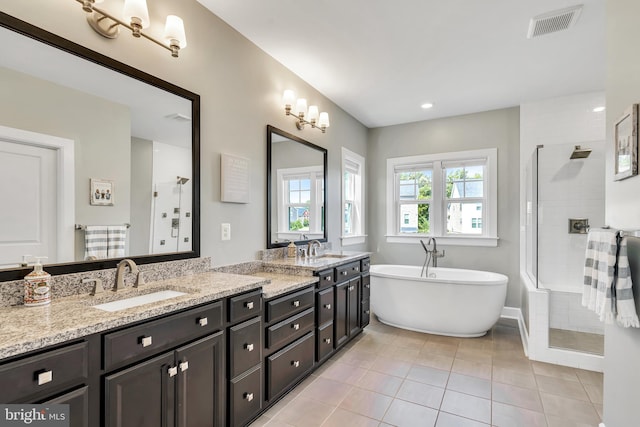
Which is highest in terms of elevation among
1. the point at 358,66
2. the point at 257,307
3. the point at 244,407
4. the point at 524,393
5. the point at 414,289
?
the point at 358,66

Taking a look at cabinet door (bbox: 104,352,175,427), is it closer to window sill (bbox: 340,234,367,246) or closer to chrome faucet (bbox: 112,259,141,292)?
chrome faucet (bbox: 112,259,141,292)

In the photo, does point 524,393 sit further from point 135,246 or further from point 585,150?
point 135,246

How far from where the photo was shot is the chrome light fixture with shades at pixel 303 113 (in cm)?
295

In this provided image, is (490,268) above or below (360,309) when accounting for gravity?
above

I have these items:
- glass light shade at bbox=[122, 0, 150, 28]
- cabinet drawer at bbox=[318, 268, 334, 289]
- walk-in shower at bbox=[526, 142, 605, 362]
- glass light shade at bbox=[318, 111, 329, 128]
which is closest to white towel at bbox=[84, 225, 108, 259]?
glass light shade at bbox=[122, 0, 150, 28]

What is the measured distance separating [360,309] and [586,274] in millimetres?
2074

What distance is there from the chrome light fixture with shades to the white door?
1909 mm

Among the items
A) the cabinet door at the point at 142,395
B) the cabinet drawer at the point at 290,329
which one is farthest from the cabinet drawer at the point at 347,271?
the cabinet door at the point at 142,395

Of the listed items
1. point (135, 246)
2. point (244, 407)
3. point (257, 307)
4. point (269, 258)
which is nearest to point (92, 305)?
point (135, 246)

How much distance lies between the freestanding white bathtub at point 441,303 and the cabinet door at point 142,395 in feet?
8.67

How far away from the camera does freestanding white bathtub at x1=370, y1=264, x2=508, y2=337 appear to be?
330 cm

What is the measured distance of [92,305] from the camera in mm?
1437

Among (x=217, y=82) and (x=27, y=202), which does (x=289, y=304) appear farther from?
(x=217, y=82)

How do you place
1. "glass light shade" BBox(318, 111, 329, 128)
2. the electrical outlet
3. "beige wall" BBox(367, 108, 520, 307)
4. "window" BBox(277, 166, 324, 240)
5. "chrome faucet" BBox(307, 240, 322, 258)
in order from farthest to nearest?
"beige wall" BBox(367, 108, 520, 307)
"glass light shade" BBox(318, 111, 329, 128)
"chrome faucet" BBox(307, 240, 322, 258)
"window" BBox(277, 166, 324, 240)
the electrical outlet
